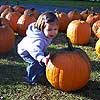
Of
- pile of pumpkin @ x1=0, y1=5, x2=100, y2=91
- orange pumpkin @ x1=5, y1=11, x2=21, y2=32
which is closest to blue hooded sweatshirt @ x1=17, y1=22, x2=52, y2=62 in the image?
pile of pumpkin @ x1=0, y1=5, x2=100, y2=91

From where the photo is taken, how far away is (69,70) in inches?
169

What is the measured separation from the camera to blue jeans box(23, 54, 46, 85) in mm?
4672

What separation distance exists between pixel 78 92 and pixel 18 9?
15.9 feet

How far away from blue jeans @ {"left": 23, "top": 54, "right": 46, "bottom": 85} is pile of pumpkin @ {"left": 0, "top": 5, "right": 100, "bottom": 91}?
286 millimetres

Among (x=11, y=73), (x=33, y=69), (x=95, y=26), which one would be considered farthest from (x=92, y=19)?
(x=33, y=69)

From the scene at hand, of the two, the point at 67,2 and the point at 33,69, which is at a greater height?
the point at 33,69

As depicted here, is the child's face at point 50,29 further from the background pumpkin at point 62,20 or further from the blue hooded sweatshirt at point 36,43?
the background pumpkin at point 62,20

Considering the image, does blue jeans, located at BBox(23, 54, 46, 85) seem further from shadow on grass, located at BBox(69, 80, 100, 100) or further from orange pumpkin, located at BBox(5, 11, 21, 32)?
orange pumpkin, located at BBox(5, 11, 21, 32)

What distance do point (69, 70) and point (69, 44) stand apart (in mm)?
320

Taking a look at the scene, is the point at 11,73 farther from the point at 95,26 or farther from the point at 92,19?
the point at 92,19

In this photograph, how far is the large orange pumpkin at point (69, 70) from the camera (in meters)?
4.30

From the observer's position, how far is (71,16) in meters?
8.39

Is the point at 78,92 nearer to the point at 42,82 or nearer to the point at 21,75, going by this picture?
the point at 42,82

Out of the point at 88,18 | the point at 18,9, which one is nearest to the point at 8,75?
the point at 88,18
